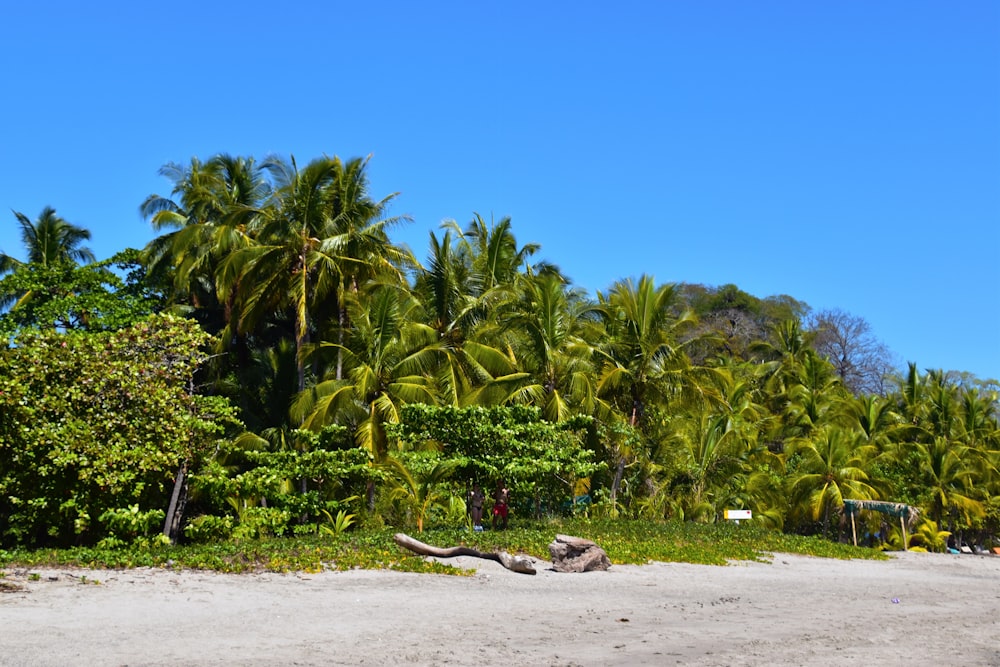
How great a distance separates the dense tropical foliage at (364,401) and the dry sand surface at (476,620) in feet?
13.2

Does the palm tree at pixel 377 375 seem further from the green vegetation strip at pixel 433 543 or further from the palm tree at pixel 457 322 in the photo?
the green vegetation strip at pixel 433 543

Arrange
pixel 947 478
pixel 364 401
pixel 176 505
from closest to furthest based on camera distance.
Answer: pixel 176 505, pixel 364 401, pixel 947 478

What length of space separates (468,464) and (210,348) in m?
12.4

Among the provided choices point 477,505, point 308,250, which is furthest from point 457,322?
point 477,505

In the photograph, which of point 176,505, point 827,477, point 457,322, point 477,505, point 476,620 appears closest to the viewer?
point 476,620

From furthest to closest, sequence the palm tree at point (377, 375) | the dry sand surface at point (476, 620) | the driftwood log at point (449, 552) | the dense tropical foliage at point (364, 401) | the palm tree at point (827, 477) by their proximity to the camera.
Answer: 1. the palm tree at point (827, 477)
2. the palm tree at point (377, 375)
3. the dense tropical foliage at point (364, 401)
4. the driftwood log at point (449, 552)
5. the dry sand surface at point (476, 620)

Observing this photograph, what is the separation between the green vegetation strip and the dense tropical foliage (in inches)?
53.0

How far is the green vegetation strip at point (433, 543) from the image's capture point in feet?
39.2

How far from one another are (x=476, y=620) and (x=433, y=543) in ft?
17.6

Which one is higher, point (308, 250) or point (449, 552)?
point (308, 250)

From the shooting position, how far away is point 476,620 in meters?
9.03

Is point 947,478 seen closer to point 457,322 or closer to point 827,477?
point 827,477

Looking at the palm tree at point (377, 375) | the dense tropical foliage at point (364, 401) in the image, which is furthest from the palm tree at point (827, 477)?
the palm tree at point (377, 375)

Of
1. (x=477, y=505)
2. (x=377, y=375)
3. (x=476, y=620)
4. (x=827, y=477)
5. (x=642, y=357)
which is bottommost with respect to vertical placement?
(x=476, y=620)
